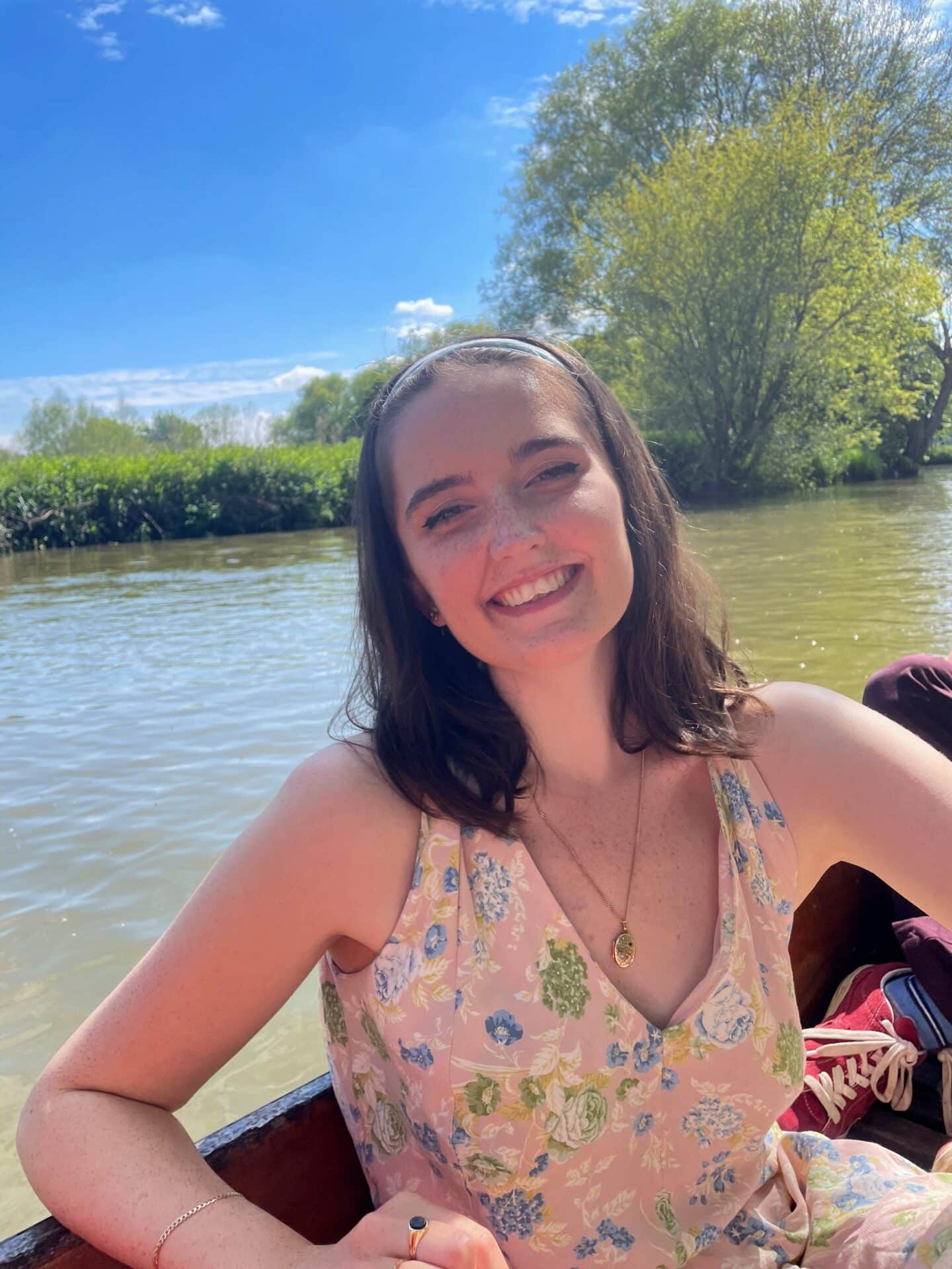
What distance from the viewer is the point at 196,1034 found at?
99 centimetres

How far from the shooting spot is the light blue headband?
4.05 ft

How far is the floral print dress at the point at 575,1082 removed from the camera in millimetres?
1018

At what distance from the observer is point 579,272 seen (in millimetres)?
25297

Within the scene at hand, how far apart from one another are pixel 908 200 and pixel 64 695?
2436 centimetres

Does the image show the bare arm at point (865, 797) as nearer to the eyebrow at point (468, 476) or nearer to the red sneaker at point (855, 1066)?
the eyebrow at point (468, 476)

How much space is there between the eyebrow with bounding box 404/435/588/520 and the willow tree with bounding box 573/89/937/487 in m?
22.6

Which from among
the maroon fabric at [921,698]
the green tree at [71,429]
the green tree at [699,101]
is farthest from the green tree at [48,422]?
the maroon fabric at [921,698]

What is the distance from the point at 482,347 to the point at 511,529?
0.83 feet

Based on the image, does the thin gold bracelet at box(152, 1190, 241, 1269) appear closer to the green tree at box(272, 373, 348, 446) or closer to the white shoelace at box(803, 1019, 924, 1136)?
the white shoelace at box(803, 1019, 924, 1136)

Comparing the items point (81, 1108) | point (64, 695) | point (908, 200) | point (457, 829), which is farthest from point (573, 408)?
point (908, 200)

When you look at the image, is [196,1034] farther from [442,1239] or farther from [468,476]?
[468,476]

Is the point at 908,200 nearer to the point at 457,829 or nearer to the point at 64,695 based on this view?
the point at 64,695

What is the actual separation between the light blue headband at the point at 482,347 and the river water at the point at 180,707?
634 mm

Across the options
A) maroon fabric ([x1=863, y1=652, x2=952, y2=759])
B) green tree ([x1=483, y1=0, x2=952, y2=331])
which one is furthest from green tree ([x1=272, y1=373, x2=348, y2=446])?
maroon fabric ([x1=863, y1=652, x2=952, y2=759])
